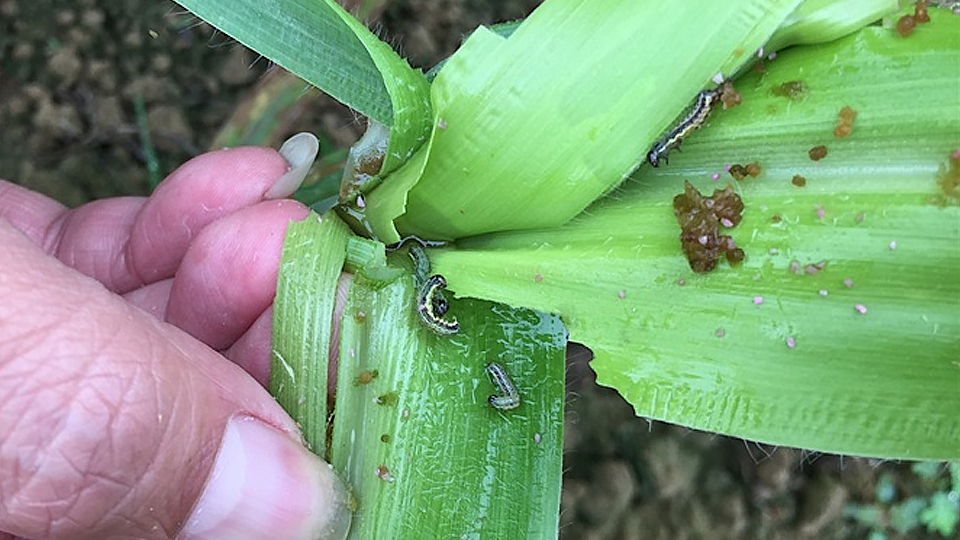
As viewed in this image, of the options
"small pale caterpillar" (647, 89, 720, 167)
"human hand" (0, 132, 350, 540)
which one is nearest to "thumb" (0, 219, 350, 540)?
"human hand" (0, 132, 350, 540)

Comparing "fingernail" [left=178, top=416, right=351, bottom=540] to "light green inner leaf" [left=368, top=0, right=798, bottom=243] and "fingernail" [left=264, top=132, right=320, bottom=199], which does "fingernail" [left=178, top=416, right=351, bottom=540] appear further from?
"fingernail" [left=264, top=132, right=320, bottom=199]

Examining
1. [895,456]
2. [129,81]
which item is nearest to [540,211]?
[895,456]

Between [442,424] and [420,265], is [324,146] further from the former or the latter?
[442,424]

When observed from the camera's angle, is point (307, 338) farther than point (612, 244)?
Yes

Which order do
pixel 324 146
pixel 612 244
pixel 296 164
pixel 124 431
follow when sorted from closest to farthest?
pixel 124 431, pixel 612 244, pixel 296 164, pixel 324 146

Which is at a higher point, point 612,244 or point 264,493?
point 612,244

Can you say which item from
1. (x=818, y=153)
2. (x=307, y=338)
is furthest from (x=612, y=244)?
(x=307, y=338)

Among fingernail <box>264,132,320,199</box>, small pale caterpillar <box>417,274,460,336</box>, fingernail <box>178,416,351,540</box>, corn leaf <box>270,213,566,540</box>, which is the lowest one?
fingernail <box>178,416,351,540</box>
